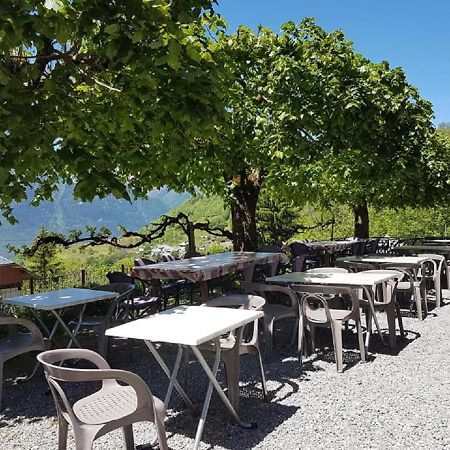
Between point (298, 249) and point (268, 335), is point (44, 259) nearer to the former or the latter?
point (298, 249)

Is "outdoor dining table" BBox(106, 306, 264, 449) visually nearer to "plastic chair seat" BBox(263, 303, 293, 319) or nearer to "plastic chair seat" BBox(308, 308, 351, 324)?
"plastic chair seat" BBox(263, 303, 293, 319)

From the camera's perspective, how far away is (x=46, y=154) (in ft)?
12.6

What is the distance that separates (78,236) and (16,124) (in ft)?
20.9

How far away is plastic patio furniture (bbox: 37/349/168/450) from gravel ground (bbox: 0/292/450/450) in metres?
0.60

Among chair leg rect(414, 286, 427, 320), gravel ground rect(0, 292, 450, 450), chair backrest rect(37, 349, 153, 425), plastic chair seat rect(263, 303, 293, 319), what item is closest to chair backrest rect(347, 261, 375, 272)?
chair leg rect(414, 286, 427, 320)

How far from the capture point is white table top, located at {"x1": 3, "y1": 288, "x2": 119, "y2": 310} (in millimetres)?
4500

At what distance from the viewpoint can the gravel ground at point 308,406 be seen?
3311mm

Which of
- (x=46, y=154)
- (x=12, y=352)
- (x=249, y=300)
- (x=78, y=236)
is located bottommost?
(x=12, y=352)

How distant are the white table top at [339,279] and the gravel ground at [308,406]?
0.81 metres

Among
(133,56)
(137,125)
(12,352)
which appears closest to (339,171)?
(137,125)

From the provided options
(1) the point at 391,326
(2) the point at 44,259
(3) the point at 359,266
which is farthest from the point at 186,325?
(2) the point at 44,259

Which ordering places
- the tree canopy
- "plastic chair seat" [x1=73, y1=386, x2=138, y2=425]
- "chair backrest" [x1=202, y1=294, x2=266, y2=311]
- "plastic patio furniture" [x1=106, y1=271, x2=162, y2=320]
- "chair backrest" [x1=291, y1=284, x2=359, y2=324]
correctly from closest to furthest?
"plastic chair seat" [x1=73, y1=386, x2=138, y2=425]
the tree canopy
"chair backrest" [x1=202, y1=294, x2=266, y2=311]
"chair backrest" [x1=291, y1=284, x2=359, y2=324]
"plastic patio furniture" [x1=106, y1=271, x2=162, y2=320]

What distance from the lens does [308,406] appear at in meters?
3.86

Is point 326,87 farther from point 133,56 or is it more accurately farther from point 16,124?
point 16,124
